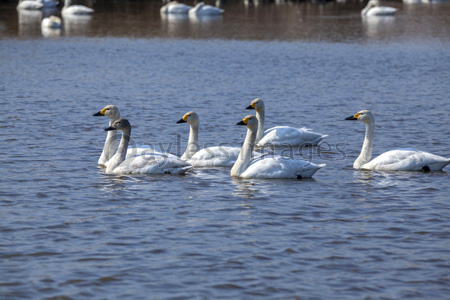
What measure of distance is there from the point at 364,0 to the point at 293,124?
5874 centimetres

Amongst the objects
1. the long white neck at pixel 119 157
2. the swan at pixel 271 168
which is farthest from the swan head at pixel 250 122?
the long white neck at pixel 119 157

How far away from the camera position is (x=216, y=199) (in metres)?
11.9

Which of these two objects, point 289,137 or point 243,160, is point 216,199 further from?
point 289,137

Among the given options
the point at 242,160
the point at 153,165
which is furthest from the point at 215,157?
the point at 153,165

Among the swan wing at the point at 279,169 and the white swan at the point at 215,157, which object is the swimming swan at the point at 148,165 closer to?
the white swan at the point at 215,157

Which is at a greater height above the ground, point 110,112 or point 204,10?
point 204,10

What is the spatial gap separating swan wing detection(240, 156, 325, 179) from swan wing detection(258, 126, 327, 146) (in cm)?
269

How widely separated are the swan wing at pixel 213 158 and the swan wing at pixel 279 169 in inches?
37.4

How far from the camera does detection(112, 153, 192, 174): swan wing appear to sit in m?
13.3

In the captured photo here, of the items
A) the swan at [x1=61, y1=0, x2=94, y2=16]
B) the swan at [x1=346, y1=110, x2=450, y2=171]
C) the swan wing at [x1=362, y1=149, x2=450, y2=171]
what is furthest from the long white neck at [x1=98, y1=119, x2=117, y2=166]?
the swan at [x1=61, y1=0, x2=94, y2=16]

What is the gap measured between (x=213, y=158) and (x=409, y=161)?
343cm

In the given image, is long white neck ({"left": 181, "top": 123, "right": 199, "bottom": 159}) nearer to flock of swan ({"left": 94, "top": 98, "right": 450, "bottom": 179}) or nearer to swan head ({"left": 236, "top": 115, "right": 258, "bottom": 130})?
flock of swan ({"left": 94, "top": 98, "right": 450, "bottom": 179})

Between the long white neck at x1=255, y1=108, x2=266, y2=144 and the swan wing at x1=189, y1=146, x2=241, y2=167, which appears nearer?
the swan wing at x1=189, y1=146, x2=241, y2=167

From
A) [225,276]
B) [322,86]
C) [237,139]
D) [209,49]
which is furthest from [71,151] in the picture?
[209,49]
